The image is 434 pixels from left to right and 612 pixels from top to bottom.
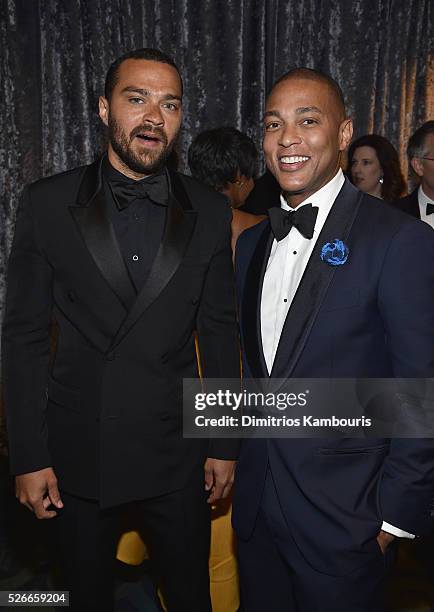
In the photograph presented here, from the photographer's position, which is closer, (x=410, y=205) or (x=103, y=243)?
(x=103, y=243)

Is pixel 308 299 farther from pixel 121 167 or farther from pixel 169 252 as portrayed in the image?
pixel 121 167

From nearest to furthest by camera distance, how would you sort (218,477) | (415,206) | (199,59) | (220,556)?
(218,477), (220,556), (415,206), (199,59)

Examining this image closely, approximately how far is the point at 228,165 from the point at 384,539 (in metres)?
1.70

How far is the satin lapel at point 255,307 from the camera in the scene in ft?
5.98

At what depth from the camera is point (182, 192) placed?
199cm

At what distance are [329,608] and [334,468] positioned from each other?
36 cm

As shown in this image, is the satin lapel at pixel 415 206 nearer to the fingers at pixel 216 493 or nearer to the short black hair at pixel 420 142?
the short black hair at pixel 420 142

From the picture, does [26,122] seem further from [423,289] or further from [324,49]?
[423,289]

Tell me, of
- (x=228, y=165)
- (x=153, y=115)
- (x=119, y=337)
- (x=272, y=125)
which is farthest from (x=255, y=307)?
(x=228, y=165)

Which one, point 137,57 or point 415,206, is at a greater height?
point 137,57

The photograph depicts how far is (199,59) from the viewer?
14.4 ft

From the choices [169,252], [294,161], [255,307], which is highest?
[294,161]

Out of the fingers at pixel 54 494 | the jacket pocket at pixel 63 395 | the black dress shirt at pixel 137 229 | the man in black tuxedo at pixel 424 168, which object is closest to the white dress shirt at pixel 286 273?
the black dress shirt at pixel 137 229

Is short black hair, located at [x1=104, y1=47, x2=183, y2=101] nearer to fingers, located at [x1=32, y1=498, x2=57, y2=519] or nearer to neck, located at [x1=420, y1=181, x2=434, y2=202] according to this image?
Answer: fingers, located at [x1=32, y1=498, x2=57, y2=519]
